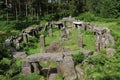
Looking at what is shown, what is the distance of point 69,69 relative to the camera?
71.7 feet

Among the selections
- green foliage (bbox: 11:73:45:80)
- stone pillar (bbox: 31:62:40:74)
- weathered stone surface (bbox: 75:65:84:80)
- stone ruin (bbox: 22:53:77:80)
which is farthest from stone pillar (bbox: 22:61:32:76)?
weathered stone surface (bbox: 75:65:84:80)

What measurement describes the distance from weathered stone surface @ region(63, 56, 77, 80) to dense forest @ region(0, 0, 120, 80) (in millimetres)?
767

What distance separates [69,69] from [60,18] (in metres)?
57.2

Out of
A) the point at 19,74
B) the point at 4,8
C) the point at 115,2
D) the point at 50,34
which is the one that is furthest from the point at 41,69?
the point at 4,8

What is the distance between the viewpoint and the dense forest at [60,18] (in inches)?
841

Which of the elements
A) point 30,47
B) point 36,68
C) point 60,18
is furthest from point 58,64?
point 60,18

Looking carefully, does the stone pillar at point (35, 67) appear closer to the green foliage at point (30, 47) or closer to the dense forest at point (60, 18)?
the dense forest at point (60, 18)

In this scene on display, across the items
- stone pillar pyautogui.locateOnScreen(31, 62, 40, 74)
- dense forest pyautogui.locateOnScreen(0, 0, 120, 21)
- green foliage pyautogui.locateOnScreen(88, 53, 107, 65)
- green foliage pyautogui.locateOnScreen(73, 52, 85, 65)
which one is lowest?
dense forest pyautogui.locateOnScreen(0, 0, 120, 21)

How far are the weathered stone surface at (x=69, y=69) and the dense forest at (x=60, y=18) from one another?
767 millimetres

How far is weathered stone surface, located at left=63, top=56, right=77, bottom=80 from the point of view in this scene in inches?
846

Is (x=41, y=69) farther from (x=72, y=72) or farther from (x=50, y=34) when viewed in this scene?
(x=50, y=34)

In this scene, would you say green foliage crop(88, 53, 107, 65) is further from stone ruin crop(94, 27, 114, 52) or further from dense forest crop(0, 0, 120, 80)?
stone ruin crop(94, 27, 114, 52)

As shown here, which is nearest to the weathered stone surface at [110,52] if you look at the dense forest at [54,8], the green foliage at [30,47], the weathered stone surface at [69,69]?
the weathered stone surface at [69,69]

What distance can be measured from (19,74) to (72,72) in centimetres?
439
